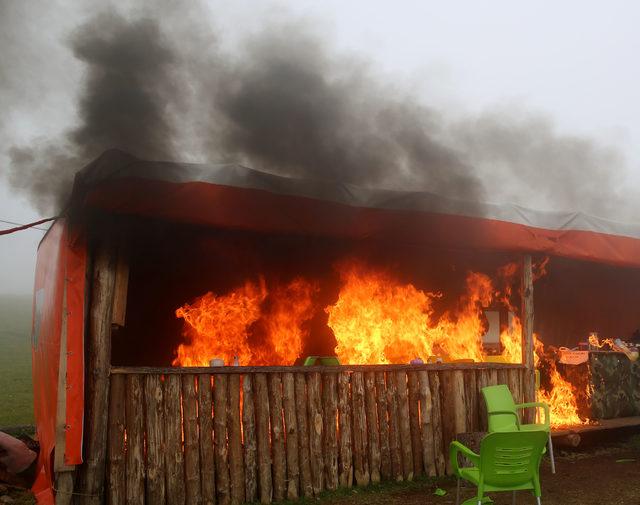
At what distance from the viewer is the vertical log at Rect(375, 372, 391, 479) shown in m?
7.10

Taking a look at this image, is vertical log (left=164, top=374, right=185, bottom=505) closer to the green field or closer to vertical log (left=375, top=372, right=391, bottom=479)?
vertical log (left=375, top=372, right=391, bottom=479)

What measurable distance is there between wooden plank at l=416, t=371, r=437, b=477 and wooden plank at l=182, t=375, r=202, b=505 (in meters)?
2.93

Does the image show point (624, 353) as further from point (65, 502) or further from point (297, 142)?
point (65, 502)

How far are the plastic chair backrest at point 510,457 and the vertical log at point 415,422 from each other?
2558mm

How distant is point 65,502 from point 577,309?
390 inches

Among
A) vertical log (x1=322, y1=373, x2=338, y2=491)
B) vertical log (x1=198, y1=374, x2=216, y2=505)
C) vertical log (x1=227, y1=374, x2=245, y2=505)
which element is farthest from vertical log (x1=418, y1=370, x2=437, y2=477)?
vertical log (x1=198, y1=374, x2=216, y2=505)

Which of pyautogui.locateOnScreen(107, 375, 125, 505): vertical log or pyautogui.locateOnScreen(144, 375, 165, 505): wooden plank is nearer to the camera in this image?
pyautogui.locateOnScreen(107, 375, 125, 505): vertical log

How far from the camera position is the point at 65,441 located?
5.53 meters

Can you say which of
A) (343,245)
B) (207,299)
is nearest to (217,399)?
(207,299)

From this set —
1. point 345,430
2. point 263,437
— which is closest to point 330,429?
point 345,430

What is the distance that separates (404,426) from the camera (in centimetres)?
728

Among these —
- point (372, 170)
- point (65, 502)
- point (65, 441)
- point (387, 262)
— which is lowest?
point (65, 502)

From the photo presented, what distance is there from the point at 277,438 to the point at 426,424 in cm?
209

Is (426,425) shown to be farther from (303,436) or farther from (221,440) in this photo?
(221,440)
